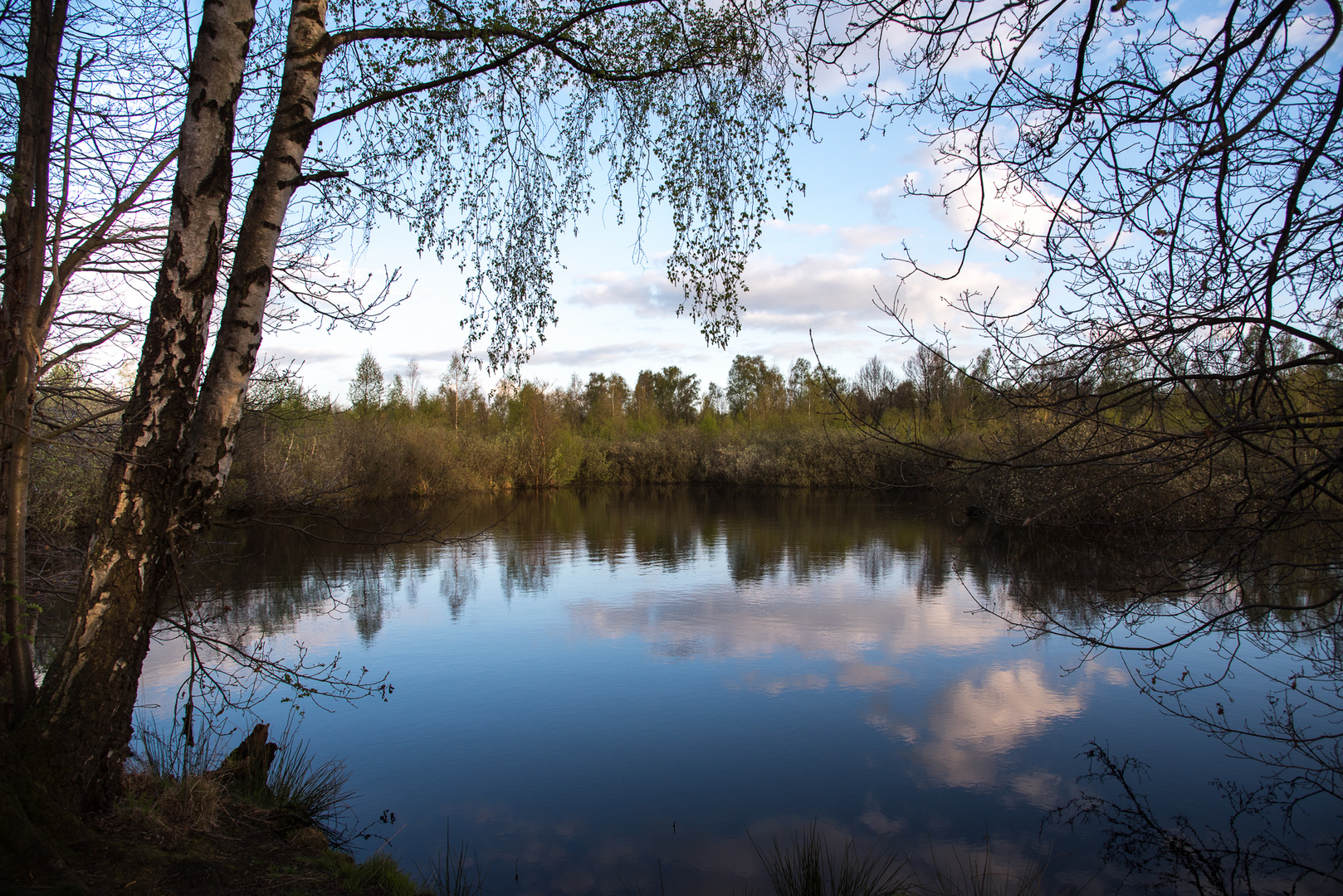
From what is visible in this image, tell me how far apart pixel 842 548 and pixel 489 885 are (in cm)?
1349

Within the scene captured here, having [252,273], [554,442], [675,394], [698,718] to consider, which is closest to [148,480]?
[252,273]

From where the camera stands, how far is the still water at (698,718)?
16.5 feet

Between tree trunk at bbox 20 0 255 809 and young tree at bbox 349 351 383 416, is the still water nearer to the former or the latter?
tree trunk at bbox 20 0 255 809

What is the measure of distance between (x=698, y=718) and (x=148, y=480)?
16.7 feet

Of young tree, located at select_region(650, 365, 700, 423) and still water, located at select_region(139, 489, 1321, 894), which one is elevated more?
young tree, located at select_region(650, 365, 700, 423)

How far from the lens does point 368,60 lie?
15.0 feet

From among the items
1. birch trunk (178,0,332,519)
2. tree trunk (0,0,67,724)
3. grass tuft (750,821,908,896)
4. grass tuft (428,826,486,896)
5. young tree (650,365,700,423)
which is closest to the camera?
birch trunk (178,0,332,519)

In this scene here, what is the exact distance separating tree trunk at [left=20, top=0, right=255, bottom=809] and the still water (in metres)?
0.82

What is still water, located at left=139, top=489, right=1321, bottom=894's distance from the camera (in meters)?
5.04

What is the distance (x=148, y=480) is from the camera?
128 inches

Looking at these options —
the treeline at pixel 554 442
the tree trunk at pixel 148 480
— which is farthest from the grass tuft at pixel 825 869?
the treeline at pixel 554 442

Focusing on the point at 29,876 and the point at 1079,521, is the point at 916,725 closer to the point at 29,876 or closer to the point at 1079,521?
the point at 1079,521

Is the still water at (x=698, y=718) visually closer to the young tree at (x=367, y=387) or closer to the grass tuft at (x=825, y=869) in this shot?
the grass tuft at (x=825, y=869)

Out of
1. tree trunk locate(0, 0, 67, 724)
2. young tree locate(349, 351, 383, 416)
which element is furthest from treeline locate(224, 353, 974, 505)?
tree trunk locate(0, 0, 67, 724)
